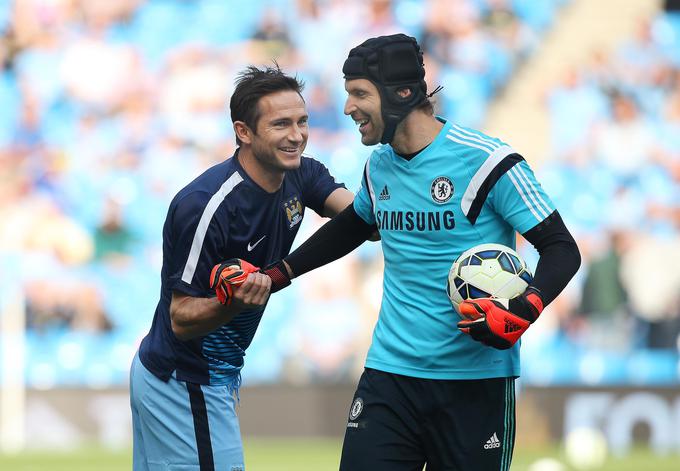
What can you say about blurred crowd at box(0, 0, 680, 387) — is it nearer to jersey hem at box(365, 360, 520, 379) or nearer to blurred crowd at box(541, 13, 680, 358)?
blurred crowd at box(541, 13, 680, 358)

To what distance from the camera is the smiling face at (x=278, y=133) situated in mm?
5586

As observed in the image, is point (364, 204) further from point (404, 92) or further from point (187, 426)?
point (187, 426)

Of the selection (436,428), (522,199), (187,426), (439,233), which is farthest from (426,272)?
(187,426)

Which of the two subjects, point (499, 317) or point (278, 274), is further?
point (278, 274)

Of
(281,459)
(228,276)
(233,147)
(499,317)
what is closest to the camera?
(499,317)

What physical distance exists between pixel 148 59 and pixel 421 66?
36.6 ft

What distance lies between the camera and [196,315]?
17.6ft

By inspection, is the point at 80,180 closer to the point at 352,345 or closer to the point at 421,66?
the point at 352,345

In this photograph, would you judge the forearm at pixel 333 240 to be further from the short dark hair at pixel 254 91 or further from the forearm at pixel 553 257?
the forearm at pixel 553 257

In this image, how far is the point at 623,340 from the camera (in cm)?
1431

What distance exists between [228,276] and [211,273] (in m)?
0.20

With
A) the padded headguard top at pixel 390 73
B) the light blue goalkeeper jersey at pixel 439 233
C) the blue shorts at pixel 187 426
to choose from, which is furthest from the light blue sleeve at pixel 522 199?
the blue shorts at pixel 187 426

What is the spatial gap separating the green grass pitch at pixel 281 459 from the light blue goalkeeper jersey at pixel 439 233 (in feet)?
20.5

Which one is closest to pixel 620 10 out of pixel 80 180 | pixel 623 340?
pixel 623 340
